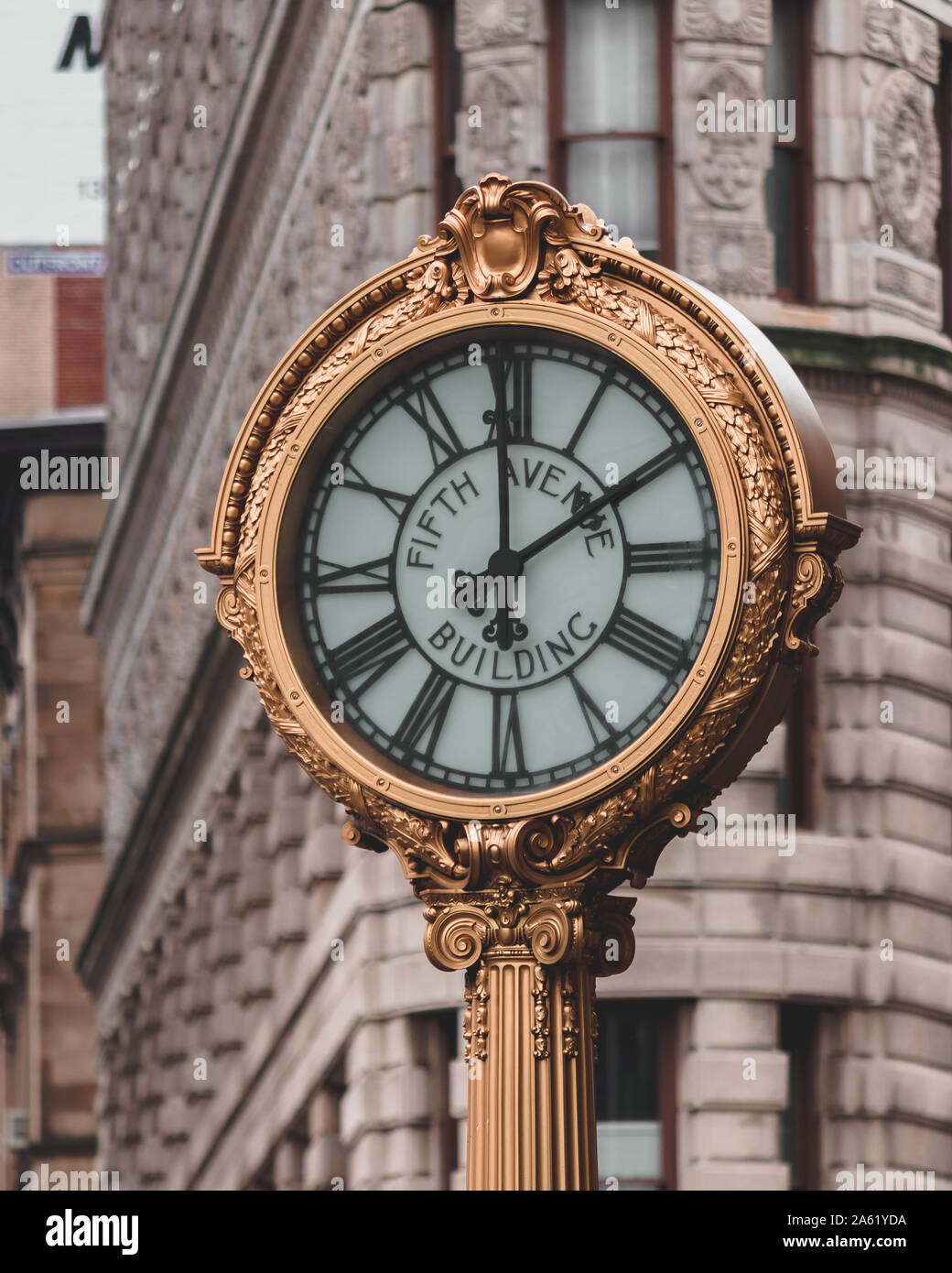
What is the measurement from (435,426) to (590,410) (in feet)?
0.97

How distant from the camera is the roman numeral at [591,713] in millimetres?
5727

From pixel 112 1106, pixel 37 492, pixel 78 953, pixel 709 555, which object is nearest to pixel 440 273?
pixel 709 555

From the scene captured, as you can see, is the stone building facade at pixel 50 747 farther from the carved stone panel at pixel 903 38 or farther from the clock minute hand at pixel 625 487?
the clock minute hand at pixel 625 487

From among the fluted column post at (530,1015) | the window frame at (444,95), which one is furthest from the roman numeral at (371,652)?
the window frame at (444,95)

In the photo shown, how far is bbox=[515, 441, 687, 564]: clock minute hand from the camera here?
225 inches

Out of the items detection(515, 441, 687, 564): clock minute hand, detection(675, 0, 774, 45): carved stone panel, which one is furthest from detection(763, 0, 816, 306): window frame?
detection(515, 441, 687, 564): clock minute hand

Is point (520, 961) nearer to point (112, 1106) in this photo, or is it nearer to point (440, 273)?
point (440, 273)

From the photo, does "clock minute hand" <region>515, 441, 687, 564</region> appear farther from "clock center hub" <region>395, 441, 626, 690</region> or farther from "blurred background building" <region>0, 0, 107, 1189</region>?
"blurred background building" <region>0, 0, 107, 1189</region>

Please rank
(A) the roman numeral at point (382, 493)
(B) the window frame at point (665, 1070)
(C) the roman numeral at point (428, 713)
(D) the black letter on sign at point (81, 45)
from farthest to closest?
(D) the black letter on sign at point (81, 45) < (B) the window frame at point (665, 1070) < (A) the roman numeral at point (382, 493) < (C) the roman numeral at point (428, 713)

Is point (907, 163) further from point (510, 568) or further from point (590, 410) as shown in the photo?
point (510, 568)

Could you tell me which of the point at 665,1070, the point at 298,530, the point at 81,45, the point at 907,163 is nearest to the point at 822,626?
the point at 665,1070

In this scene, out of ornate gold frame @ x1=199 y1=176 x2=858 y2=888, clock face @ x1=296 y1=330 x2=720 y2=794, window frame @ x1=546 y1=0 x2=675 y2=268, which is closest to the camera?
ornate gold frame @ x1=199 y1=176 x2=858 y2=888

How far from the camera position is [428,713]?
5859 millimetres

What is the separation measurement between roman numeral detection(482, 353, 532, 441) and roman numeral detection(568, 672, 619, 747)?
1.52 ft
